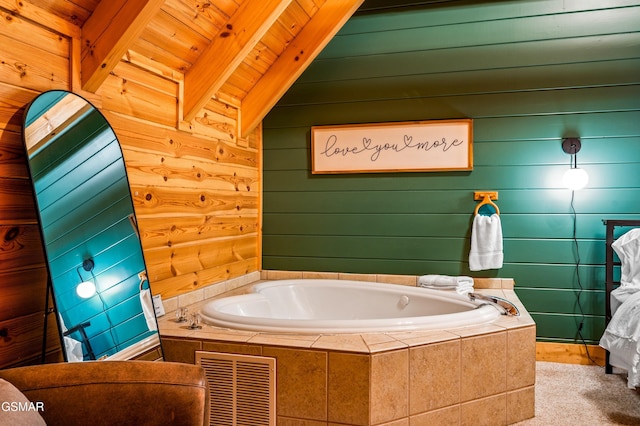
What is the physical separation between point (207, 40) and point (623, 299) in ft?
9.62

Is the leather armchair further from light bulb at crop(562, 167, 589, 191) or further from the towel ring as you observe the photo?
light bulb at crop(562, 167, 589, 191)

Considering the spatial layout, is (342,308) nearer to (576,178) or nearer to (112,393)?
(576,178)

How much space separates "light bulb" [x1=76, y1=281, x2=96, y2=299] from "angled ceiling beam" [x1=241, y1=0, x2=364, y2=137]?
6.18ft

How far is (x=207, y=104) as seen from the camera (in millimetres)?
3080

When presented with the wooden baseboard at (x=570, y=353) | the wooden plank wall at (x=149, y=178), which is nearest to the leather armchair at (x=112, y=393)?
the wooden plank wall at (x=149, y=178)

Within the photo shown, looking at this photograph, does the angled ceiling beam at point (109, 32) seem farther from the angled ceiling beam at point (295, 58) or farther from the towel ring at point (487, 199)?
the towel ring at point (487, 199)

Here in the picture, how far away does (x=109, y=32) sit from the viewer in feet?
6.63

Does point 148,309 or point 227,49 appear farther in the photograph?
point 227,49

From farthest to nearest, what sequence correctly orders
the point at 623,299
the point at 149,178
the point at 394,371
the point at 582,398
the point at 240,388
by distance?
the point at 623,299 < the point at 582,398 < the point at 149,178 < the point at 240,388 < the point at 394,371

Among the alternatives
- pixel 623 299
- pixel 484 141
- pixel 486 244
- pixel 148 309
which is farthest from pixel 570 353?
pixel 148 309

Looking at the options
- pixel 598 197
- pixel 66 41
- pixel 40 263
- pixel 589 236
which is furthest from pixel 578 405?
pixel 66 41

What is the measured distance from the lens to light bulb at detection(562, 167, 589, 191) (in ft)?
10.6

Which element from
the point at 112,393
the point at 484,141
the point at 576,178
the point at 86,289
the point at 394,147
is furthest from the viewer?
the point at 394,147

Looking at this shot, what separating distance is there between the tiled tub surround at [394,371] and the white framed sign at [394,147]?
1459 millimetres
